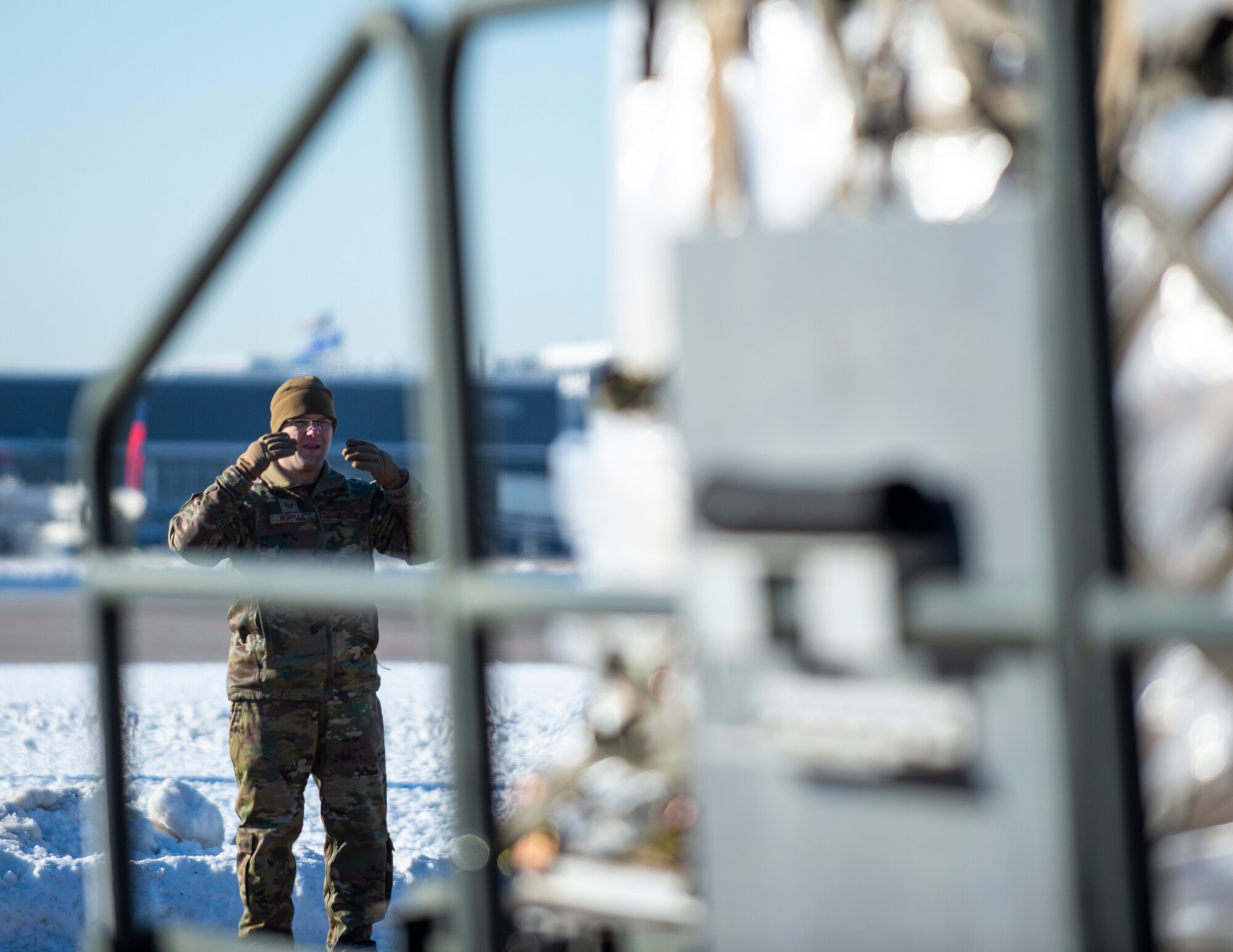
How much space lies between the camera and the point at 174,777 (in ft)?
18.1

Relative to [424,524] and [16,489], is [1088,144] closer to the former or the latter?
[424,524]

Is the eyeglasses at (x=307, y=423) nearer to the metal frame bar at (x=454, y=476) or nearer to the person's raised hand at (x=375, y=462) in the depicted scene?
the person's raised hand at (x=375, y=462)

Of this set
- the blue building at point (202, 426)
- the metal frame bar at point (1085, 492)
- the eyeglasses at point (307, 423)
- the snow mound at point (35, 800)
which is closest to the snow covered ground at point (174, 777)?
the snow mound at point (35, 800)

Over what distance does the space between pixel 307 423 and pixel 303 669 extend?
60 cm

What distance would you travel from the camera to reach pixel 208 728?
6.64m

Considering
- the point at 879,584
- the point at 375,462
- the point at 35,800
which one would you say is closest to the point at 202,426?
the point at 35,800

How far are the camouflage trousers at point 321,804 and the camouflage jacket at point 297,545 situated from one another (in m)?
0.06

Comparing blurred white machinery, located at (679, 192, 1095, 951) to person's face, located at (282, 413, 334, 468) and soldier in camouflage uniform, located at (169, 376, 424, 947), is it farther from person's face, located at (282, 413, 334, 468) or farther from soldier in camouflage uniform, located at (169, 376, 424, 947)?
person's face, located at (282, 413, 334, 468)

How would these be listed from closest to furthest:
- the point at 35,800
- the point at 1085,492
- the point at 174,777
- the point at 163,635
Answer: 1. the point at 1085,492
2. the point at 35,800
3. the point at 174,777
4. the point at 163,635

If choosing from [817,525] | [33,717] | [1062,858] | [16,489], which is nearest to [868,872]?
[1062,858]

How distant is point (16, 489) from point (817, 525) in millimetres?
20417

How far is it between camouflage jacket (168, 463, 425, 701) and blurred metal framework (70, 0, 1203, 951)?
1.62 metres

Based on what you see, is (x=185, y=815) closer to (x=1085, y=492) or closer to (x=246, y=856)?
(x=246, y=856)

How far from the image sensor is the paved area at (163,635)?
10.2m
